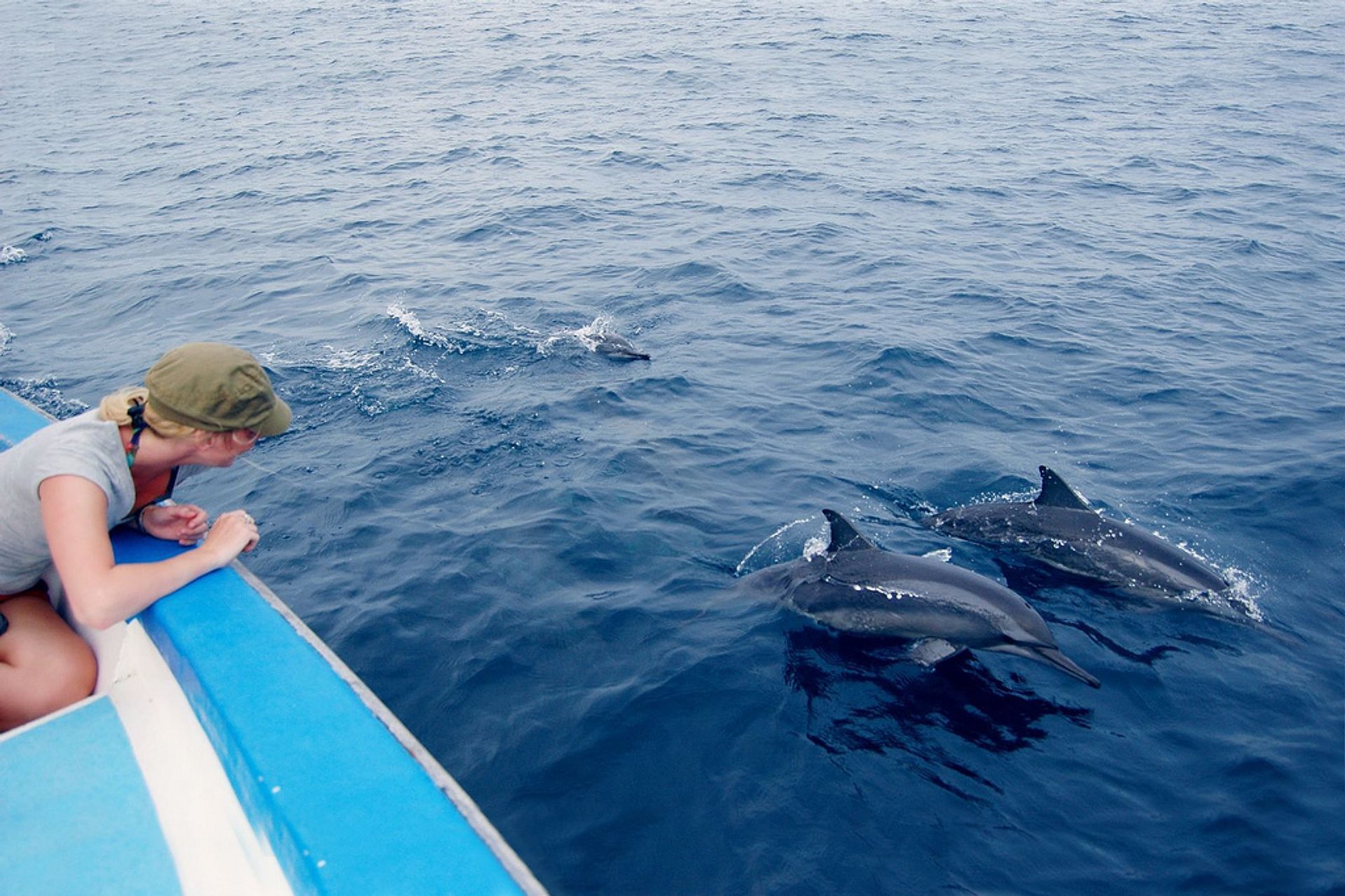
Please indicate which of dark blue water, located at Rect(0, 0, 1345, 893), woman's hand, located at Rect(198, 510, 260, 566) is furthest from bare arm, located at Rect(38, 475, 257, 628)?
dark blue water, located at Rect(0, 0, 1345, 893)

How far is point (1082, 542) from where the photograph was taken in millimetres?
7922

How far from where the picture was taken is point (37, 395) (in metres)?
11.3

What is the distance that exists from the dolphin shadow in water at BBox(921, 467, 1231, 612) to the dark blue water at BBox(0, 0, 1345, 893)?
22 cm

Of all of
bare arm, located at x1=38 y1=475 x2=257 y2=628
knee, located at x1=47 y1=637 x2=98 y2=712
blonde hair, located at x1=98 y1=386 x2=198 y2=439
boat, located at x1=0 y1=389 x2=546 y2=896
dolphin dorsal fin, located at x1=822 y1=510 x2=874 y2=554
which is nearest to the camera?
boat, located at x1=0 y1=389 x2=546 y2=896

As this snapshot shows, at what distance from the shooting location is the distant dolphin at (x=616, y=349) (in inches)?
483

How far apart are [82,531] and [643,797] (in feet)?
11.0

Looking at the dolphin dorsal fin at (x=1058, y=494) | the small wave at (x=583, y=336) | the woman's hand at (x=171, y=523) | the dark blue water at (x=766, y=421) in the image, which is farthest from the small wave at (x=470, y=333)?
the woman's hand at (x=171, y=523)

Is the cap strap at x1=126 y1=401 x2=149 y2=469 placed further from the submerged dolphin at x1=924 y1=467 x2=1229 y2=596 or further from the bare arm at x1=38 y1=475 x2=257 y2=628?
the submerged dolphin at x1=924 y1=467 x2=1229 y2=596

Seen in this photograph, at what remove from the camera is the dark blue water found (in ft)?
18.5

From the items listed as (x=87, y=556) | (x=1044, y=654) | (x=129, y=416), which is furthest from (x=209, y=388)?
(x=1044, y=654)

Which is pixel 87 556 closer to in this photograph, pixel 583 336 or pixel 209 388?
pixel 209 388

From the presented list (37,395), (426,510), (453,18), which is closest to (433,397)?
(426,510)

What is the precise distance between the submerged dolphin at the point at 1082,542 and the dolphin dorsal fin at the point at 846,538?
177 centimetres

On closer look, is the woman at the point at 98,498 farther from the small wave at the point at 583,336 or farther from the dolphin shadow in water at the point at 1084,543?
the small wave at the point at 583,336
